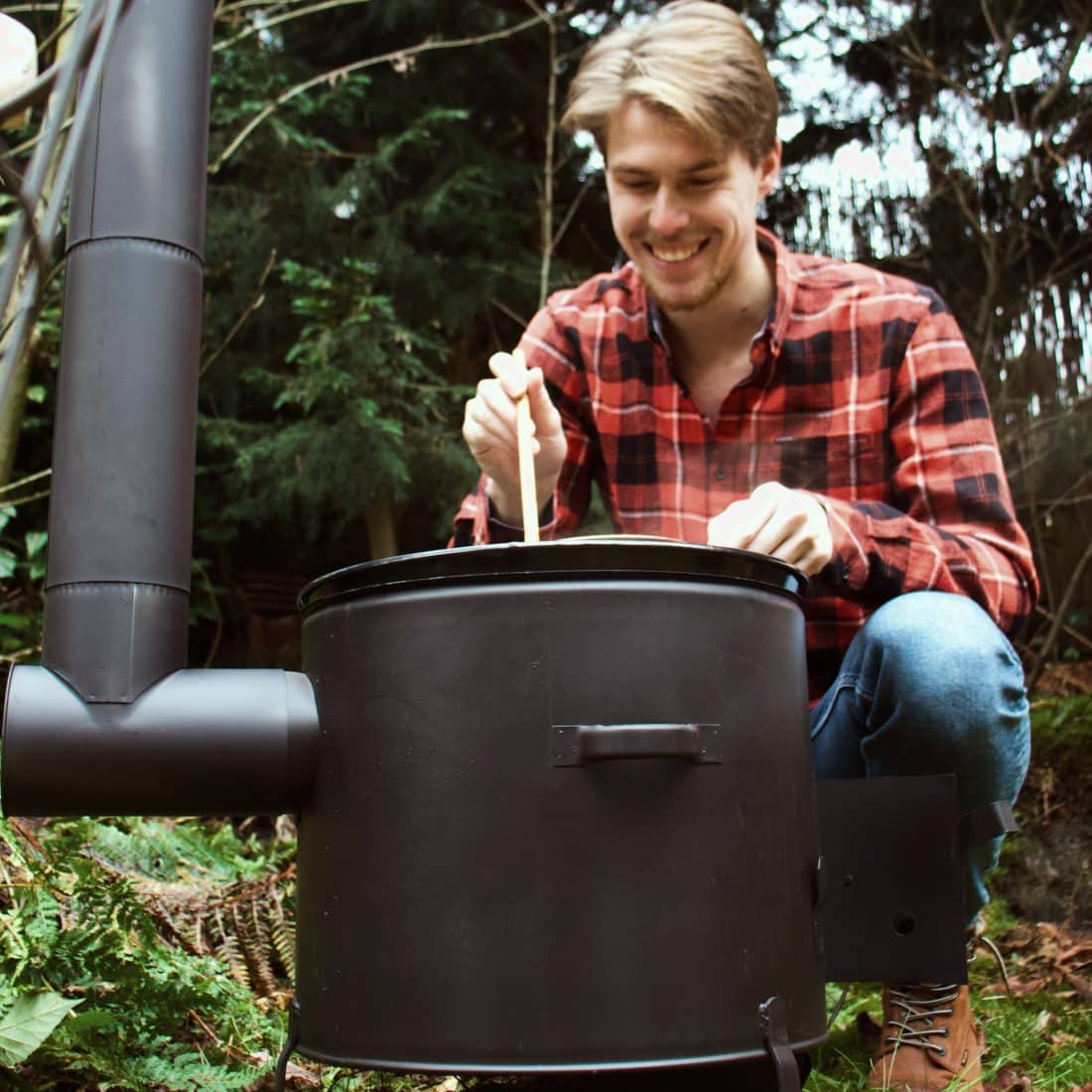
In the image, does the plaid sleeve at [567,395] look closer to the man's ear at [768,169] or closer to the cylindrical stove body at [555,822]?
the man's ear at [768,169]

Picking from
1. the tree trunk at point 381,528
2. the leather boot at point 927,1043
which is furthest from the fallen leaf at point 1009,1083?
the tree trunk at point 381,528

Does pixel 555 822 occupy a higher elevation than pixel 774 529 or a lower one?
lower

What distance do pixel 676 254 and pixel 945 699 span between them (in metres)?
0.76

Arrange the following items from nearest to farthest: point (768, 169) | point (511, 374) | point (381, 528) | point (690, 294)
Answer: point (511, 374) < point (690, 294) < point (768, 169) < point (381, 528)

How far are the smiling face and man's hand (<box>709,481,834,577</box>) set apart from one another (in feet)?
1.98

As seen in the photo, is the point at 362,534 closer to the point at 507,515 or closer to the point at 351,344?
the point at 351,344

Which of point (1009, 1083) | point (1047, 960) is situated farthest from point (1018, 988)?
point (1009, 1083)

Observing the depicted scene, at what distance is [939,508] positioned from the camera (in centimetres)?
166

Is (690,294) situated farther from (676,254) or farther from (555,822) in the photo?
(555,822)

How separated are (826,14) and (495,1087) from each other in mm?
3743

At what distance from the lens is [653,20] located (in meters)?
1.86

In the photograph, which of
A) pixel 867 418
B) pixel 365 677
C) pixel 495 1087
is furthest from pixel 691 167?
pixel 495 1087

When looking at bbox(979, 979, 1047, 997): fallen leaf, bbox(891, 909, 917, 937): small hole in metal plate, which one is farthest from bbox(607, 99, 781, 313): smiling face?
bbox(979, 979, 1047, 997): fallen leaf

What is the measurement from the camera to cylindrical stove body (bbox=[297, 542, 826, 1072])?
94 cm
